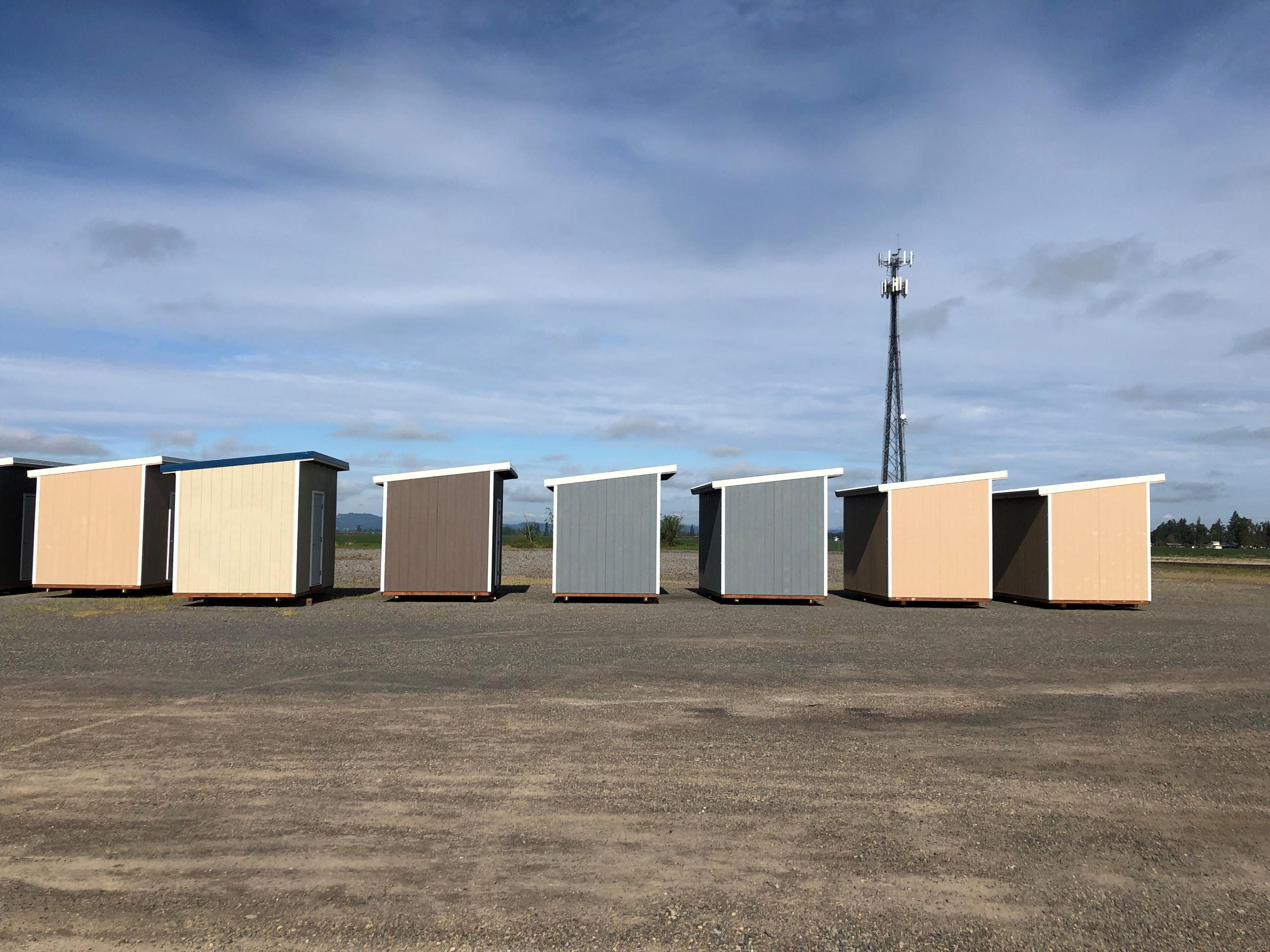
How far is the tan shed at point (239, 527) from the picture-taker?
1586cm

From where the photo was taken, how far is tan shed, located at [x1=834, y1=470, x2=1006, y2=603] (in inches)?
680

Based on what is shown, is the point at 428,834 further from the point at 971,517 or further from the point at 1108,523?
the point at 1108,523

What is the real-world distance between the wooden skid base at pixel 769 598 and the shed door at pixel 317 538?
8607mm

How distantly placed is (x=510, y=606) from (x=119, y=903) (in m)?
12.3

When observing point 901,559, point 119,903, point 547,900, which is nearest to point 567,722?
point 547,900

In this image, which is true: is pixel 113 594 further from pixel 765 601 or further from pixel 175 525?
pixel 765 601

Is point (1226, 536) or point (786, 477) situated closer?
point (786, 477)

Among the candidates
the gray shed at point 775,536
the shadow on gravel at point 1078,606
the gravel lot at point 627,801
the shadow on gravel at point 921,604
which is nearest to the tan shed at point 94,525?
the gravel lot at point 627,801

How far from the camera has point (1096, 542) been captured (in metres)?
17.6

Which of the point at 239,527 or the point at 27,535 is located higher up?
the point at 239,527

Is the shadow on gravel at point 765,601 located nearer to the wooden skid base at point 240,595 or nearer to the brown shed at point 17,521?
the wooden skid base at point 240,595

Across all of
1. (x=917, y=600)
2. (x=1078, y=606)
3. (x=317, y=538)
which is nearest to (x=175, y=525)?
(x=317, y=538)

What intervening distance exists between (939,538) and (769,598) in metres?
3.90

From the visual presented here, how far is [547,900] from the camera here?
3.63 meters
